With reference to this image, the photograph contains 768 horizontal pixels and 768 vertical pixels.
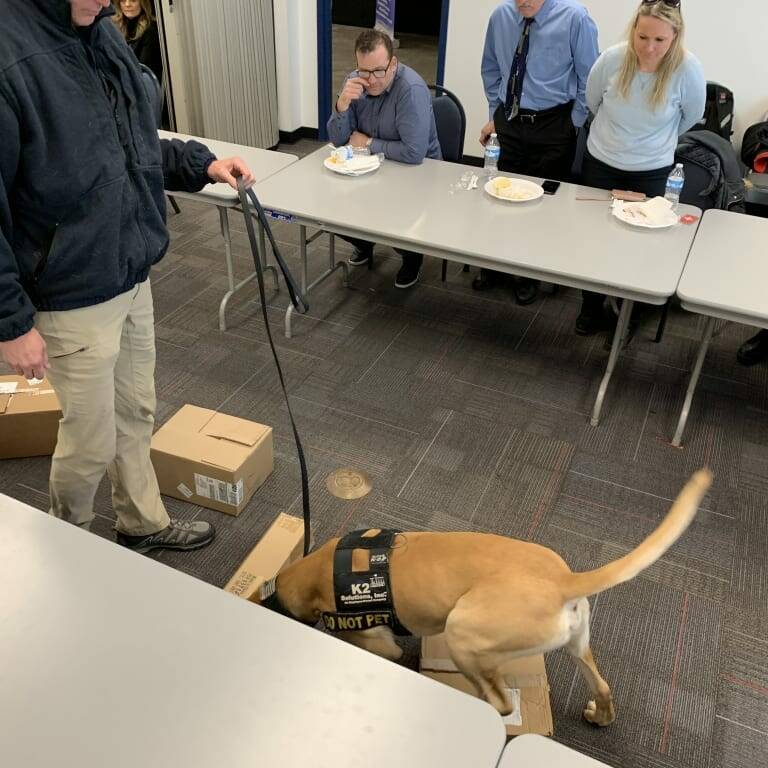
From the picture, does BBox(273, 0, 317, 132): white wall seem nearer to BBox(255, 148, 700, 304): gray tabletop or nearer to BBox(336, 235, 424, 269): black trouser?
BBox(336, 235, 424, 269): black trouser

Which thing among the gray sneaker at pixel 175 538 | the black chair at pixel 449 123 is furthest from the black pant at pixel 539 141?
the gray sneaker at pixel 175 538

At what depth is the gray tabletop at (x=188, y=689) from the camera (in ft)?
2.93

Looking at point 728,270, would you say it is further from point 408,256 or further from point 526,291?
point 408,256

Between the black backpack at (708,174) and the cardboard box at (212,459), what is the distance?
2.09 metres

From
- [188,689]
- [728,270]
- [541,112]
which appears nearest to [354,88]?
[541,112]

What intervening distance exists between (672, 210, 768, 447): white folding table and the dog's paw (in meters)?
1.19

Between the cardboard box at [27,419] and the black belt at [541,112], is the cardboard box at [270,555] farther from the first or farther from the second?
the black belt at [541,112]

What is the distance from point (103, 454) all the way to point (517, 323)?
2.12 metres

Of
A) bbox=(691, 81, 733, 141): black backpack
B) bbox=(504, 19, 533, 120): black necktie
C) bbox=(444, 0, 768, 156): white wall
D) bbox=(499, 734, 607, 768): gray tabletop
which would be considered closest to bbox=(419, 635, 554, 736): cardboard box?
bbox=(499, 734, 607, 768): gray tabletop

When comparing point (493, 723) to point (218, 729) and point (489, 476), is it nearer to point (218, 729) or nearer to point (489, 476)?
point (218, 729)

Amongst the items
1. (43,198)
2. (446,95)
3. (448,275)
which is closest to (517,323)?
(448,275)

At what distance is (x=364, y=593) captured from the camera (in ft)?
4.78

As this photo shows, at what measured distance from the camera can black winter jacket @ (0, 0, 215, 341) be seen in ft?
3.92

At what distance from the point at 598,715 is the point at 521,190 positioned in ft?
6.34
